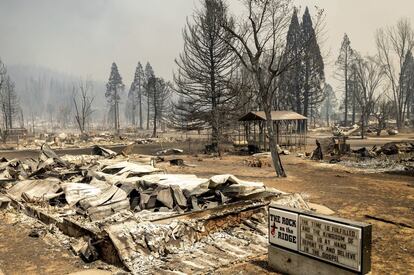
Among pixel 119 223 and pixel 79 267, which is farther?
pixel 119 223

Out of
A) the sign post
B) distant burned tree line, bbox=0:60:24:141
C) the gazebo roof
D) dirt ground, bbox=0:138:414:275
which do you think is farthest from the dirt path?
distant burned tree line, bbox=0:60:24:141

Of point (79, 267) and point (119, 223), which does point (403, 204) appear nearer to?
point (119, 223)

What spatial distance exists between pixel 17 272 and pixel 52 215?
3470mm

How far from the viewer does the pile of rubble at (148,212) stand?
8.04 meters

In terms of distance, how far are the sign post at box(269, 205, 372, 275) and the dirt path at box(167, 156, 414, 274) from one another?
65cm

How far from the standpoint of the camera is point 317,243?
6.45 m

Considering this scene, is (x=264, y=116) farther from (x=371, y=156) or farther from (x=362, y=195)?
(x=362, y=195)

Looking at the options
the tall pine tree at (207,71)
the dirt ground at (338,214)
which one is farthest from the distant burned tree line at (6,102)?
the dirt ground at (338,214)

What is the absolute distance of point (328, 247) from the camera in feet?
20.5

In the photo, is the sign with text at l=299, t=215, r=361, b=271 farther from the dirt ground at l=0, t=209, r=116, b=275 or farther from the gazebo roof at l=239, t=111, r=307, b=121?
the gazebo roof at l=239, t=111, r=307, b=121

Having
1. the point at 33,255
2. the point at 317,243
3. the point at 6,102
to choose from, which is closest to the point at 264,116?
the point at 33,255

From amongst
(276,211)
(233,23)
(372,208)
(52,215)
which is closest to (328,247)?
(276,211)

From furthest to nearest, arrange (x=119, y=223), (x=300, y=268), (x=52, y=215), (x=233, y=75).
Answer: (x=233, y=75) < (x=52, y=215) < (x=119, y=223) < (x=300, y=268)

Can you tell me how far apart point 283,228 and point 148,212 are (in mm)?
4741
